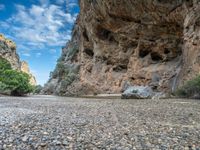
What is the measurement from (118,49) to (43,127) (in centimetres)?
3395

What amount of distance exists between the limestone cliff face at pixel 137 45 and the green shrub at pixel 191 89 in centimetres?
226

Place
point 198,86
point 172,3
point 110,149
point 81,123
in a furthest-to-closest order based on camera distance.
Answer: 1. point 172,3
2. point 198,86
3. point 81,123
4. point 110,149

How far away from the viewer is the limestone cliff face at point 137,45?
84.2 ft

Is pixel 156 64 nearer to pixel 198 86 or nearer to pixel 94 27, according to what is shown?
pixel 94 27

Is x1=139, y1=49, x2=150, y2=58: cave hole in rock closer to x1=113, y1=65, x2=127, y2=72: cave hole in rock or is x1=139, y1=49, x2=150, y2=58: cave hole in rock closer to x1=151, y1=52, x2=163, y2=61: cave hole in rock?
x1=151, y1=52, x2=163, y2=61: cave hole in rock

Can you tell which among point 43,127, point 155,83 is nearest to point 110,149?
point 43,127

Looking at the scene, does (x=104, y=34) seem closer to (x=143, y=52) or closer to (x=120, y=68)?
(x=120, y=68)

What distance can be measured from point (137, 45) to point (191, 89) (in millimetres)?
17414

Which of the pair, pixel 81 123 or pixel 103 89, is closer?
pixel 81 123

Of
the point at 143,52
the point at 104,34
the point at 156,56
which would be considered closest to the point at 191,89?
the point at 156,56

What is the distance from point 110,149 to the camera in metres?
4.40

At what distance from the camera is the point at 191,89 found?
66.2 feet

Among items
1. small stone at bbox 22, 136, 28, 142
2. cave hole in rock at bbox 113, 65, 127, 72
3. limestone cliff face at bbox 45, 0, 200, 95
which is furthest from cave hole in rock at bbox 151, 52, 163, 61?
small stone at bbox 22, 136, 28, 142

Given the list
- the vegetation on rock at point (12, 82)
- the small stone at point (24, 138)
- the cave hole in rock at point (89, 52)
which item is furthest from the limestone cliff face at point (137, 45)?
the small stone at point (24, 138)
